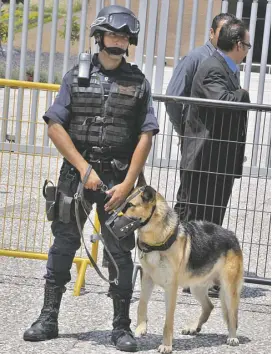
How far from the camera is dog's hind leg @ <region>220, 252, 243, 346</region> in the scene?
546 cm

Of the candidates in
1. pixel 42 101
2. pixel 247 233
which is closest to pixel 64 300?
pixel 247 233

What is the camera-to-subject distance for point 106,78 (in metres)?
5.09

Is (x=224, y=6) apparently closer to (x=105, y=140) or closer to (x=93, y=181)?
(x=105, y=140)

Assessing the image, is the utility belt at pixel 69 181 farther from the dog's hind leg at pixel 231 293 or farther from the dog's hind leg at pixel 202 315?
the dog's hind leg at pixel 202 315

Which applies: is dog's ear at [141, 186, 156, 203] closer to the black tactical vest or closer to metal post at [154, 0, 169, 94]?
the black tactical vest

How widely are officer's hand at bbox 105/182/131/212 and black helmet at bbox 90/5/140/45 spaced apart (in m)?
0.88

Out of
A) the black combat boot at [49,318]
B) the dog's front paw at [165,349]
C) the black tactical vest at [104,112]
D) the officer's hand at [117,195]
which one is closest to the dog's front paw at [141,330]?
the dog's front paw at [165,349]

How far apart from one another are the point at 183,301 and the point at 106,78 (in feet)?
6.70

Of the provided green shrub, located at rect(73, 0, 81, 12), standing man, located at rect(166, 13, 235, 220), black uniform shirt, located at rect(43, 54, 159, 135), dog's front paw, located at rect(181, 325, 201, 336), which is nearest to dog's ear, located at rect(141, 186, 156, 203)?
black uniform shirt, located at rect(43, 54, 159, 135)

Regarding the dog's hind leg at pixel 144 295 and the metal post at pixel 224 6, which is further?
the metal post at pixel 224 6

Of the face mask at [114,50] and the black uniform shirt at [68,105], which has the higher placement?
the face mask at [114,50]

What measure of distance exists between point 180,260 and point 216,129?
1.55 metres

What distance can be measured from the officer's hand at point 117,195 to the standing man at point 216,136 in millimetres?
1548

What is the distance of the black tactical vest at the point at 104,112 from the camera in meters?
5.04
